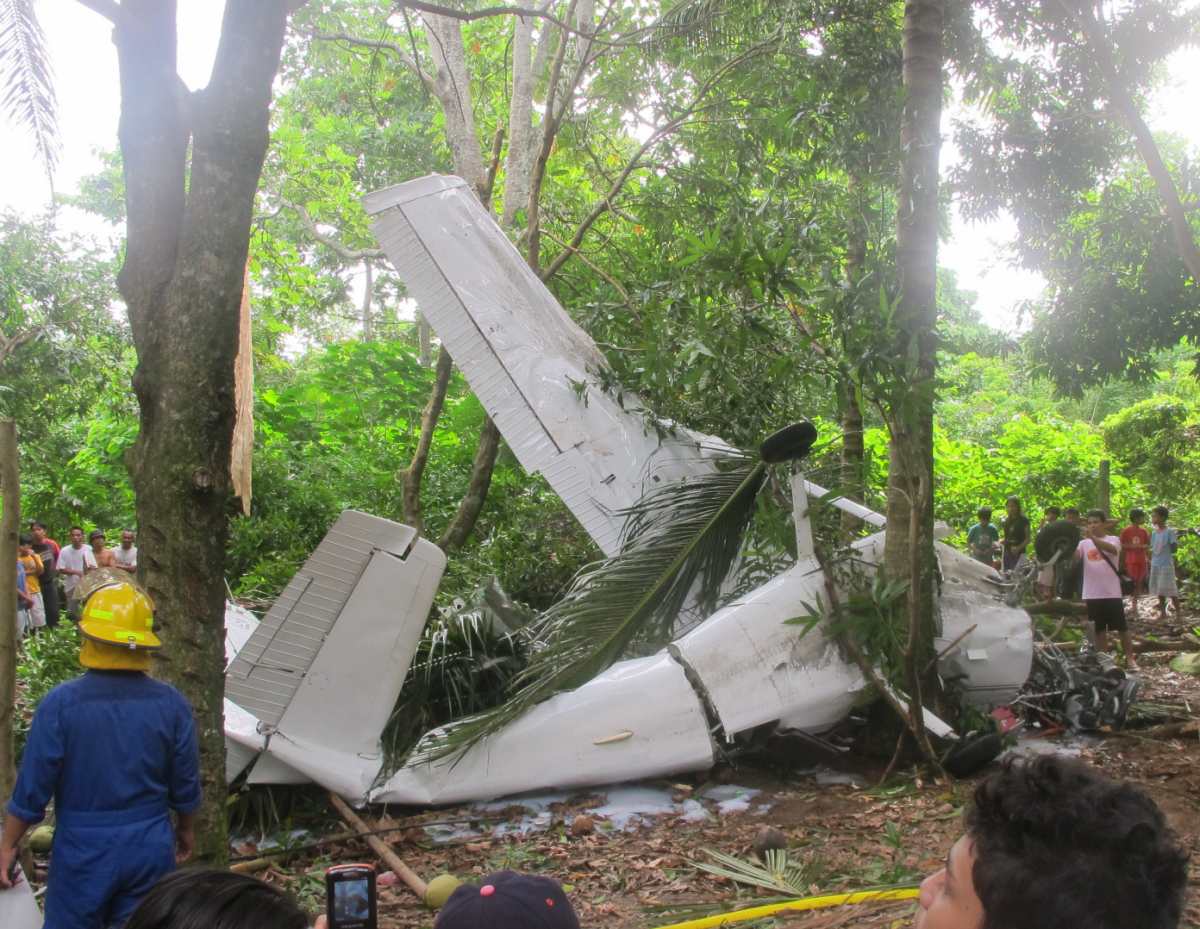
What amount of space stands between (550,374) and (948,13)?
5.34 metres

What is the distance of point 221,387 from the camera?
3871 millimetres

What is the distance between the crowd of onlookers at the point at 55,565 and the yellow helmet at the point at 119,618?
8.58 m

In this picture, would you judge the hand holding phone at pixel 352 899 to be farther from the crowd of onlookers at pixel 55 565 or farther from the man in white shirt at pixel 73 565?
the man in white shirt at pixel 73 565

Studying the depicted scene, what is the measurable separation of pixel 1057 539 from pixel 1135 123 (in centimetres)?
493

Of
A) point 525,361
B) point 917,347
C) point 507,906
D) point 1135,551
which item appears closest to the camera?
point 507,906

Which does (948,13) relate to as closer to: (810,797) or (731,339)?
(731,339)

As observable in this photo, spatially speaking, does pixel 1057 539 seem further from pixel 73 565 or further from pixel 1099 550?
pixel 73 565

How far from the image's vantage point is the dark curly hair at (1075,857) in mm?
1175

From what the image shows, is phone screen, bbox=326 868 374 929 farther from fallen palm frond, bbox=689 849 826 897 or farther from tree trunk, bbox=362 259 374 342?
tree trunk, bbox=362 259 374 342

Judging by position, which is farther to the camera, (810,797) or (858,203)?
(858,203)

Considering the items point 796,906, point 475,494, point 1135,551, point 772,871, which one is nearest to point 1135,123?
point 1135,551

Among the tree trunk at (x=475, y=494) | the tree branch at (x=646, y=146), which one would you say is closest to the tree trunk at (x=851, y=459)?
the tree branch at (x=646, y=146)

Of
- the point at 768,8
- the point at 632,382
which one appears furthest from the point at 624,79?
the point at 632,382

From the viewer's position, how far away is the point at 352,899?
2102 millimetres
